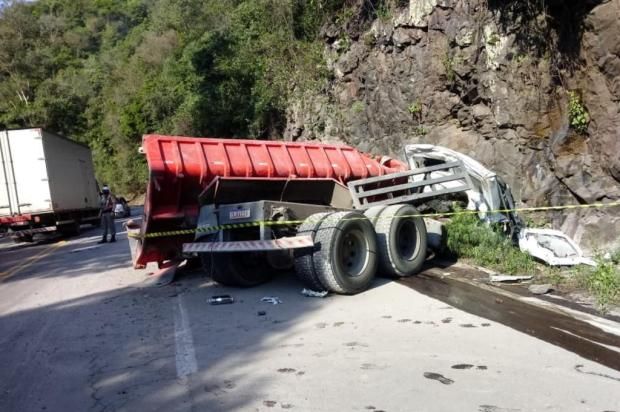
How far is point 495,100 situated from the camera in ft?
38.7

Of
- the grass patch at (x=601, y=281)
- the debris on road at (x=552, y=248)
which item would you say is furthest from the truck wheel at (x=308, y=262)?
the debris on road at (x=552, y=248)

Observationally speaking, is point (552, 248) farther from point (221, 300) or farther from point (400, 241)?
point (221, 300)

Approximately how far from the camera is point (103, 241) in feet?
52.4

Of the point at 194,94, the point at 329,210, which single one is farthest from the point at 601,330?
the point at 194,94

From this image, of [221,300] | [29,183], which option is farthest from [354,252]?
[29,183]

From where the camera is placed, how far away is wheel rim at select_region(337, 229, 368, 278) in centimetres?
763

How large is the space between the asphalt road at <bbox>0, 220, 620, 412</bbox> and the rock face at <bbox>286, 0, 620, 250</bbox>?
448 cm

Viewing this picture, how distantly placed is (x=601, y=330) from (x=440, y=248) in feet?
14.4

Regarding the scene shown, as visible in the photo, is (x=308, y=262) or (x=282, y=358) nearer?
(x=282, y=358)

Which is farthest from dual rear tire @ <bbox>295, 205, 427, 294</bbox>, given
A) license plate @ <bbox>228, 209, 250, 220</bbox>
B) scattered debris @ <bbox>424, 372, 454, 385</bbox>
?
scattered debris @ <bbox>424, 372, 454, 385</bbox>

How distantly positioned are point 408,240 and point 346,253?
1.64 m

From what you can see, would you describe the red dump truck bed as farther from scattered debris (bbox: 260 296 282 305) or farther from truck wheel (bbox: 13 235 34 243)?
truck wheel (bbox: 13 235 34 243)

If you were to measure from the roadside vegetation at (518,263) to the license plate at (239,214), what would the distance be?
4.01 meters

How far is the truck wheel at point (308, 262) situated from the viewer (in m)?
7.36
